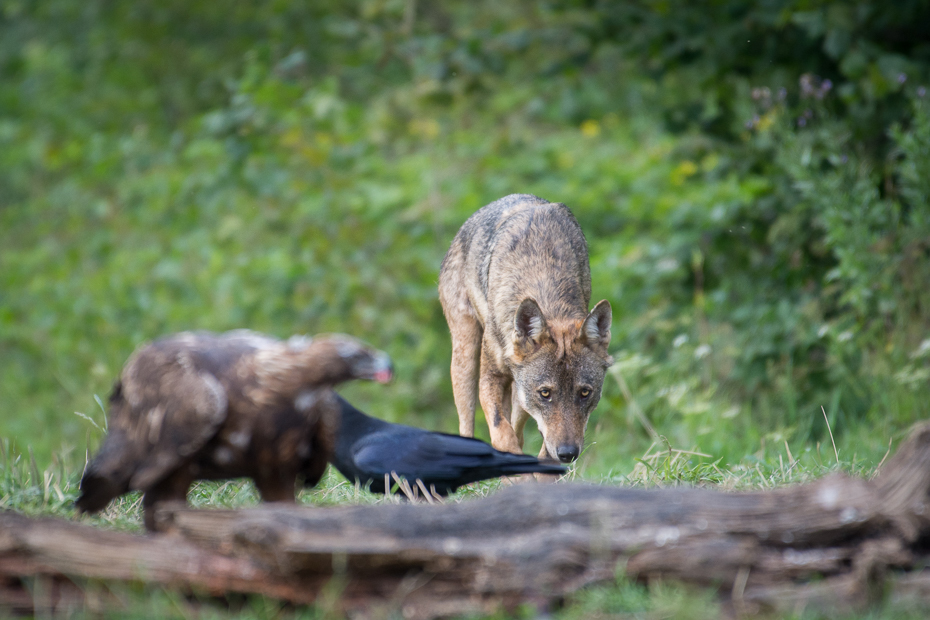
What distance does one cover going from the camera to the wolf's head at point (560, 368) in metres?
5.57

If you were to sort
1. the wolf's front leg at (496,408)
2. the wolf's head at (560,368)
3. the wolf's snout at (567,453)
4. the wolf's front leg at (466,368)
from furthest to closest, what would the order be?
the wolf's front leg at (466,368), the wolf's front leg at (496,408), the wolf's head at (560,368), the wolf's snout at (567,453)

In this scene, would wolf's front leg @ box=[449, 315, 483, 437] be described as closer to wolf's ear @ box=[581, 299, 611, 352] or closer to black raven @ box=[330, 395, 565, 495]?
wolf's ear @ box=[581, 299, 611, 352]

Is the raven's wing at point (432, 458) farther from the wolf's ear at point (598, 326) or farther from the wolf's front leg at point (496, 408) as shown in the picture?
the wolf's front leg at point (496, 408)

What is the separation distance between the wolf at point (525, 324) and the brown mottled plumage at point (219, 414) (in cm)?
229

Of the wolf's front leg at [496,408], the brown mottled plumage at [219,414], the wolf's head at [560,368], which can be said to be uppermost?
the brown mottled plumage at [219,414]

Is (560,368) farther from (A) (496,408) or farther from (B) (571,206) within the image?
(B) (571,206)

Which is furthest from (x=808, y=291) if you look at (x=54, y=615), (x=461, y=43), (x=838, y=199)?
(x=54, y=615)

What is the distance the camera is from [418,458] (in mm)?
4500

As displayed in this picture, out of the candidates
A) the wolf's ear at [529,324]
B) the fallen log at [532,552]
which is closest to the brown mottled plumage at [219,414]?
the fallen log at [532,552]

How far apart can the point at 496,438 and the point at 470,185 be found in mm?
5181

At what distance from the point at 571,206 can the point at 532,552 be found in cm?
800

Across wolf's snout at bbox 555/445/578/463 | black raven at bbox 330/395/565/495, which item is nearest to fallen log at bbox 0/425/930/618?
black raven at bbox 330/395/565/495

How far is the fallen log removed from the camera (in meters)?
2.94

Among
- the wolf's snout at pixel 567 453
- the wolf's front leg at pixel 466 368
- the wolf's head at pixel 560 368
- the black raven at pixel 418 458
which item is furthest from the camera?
the wolf's front leg at pixel 466 368
